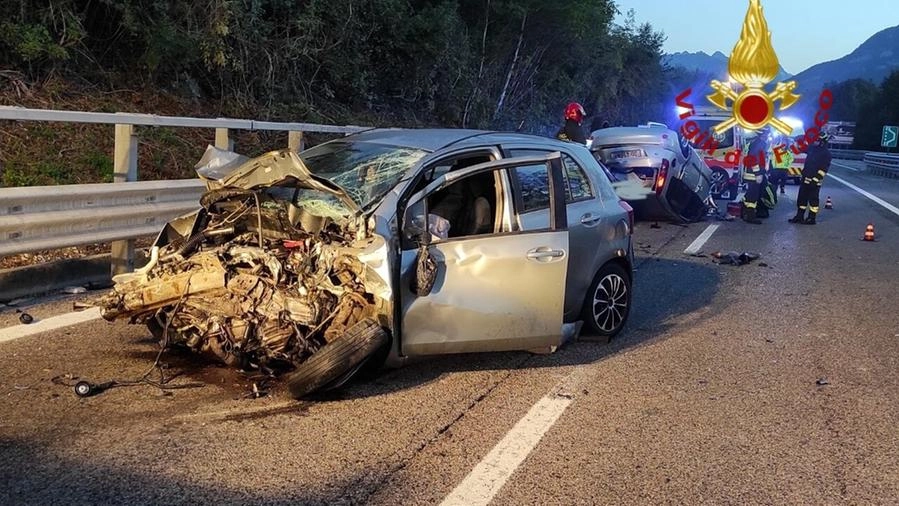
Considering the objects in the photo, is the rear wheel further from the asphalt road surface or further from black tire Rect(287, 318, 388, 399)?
black tire Rect(287, 318, 388, 399)

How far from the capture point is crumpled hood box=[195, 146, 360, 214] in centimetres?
491

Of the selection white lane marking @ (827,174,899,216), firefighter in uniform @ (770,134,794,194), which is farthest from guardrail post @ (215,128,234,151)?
firefighter in uniform @ (770,134,794,194)

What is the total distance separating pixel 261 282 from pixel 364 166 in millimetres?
1146

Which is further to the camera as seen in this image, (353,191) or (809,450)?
(353,191)

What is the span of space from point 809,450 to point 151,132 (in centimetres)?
978

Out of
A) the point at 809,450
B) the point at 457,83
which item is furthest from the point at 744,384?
the point at 457,83

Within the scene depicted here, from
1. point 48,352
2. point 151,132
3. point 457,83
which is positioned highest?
point 457,83

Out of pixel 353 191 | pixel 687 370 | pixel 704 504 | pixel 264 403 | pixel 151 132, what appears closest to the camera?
pixel 704 504

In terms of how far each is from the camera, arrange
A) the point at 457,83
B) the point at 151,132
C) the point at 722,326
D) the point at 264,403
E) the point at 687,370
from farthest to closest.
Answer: the point at 457,83 → the point at 151,132 → the point at 722,326 → the point at 687,370 → the point at 264,403

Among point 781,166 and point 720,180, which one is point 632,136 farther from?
point 781,166

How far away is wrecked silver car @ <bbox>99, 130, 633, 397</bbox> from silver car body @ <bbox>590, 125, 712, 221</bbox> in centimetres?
822

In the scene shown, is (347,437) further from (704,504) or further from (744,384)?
(744,384)

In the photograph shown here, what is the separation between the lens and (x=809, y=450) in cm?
445

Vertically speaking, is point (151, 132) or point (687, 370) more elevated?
point (151, 132)
